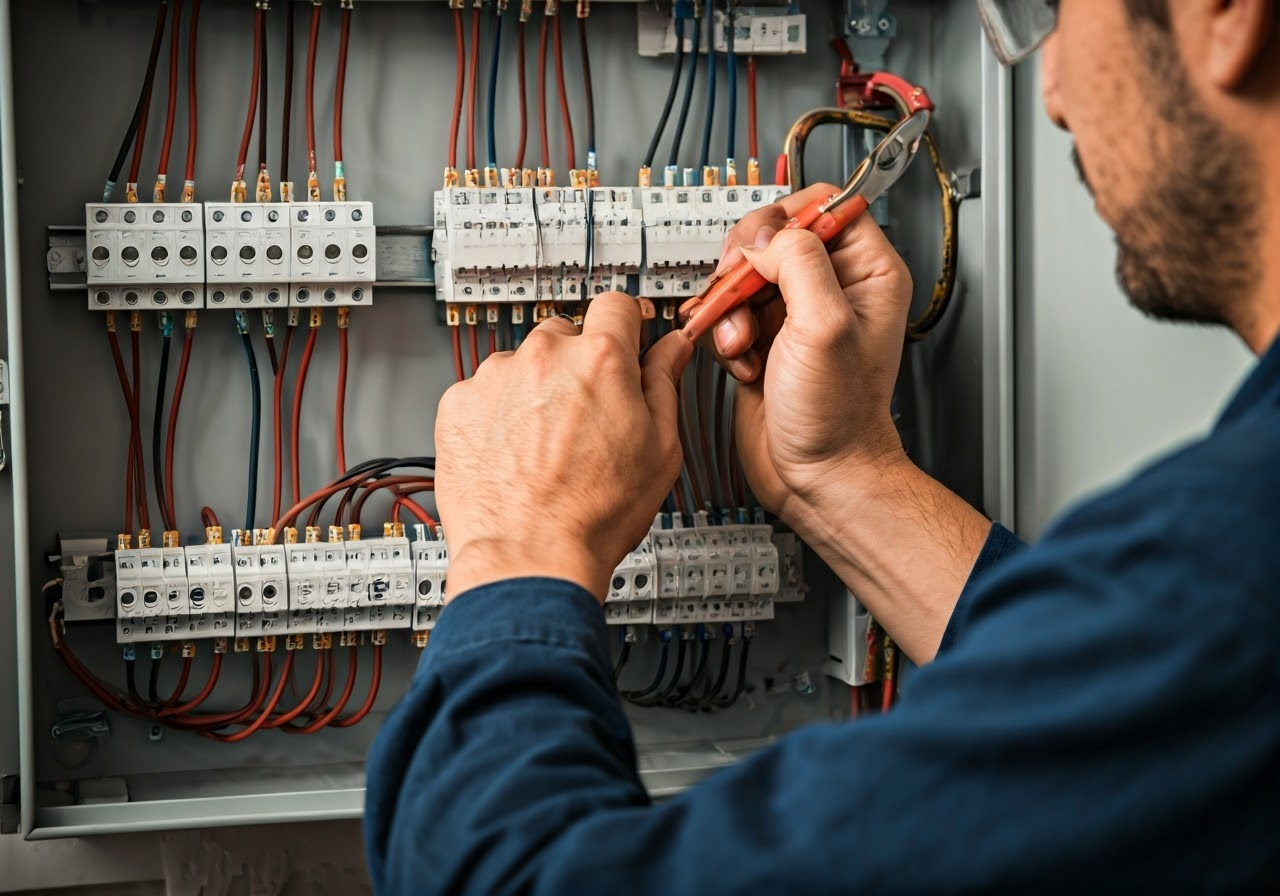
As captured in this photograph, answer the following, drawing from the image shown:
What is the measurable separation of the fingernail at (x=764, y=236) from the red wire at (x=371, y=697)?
0.77 meters

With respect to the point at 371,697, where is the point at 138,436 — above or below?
above

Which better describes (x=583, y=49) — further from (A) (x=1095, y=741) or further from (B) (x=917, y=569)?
(A) (x=1095, y=741)

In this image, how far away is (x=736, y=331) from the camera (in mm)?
1326

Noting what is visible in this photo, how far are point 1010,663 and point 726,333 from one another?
0.88m

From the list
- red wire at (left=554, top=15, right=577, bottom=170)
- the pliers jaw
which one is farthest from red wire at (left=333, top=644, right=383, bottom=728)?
the pliers jaw

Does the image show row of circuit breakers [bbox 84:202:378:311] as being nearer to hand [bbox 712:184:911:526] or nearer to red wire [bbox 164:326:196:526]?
red wire [bbox 164:326:196:526]

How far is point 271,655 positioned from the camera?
160 cm

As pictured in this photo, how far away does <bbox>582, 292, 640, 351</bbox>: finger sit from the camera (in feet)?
3.49

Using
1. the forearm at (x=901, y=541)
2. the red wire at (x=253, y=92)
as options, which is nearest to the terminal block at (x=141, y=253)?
the red wire at (x=253, y=92)

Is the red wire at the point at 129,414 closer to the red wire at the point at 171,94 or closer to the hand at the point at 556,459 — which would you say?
the red wire at the point at 171,94

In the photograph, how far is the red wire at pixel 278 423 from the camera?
156cm

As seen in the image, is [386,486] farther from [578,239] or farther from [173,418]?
[578,239]

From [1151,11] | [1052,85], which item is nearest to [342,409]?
[1052,85]

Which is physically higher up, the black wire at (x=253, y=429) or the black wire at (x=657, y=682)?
the black wire at (x=253, y=429)
